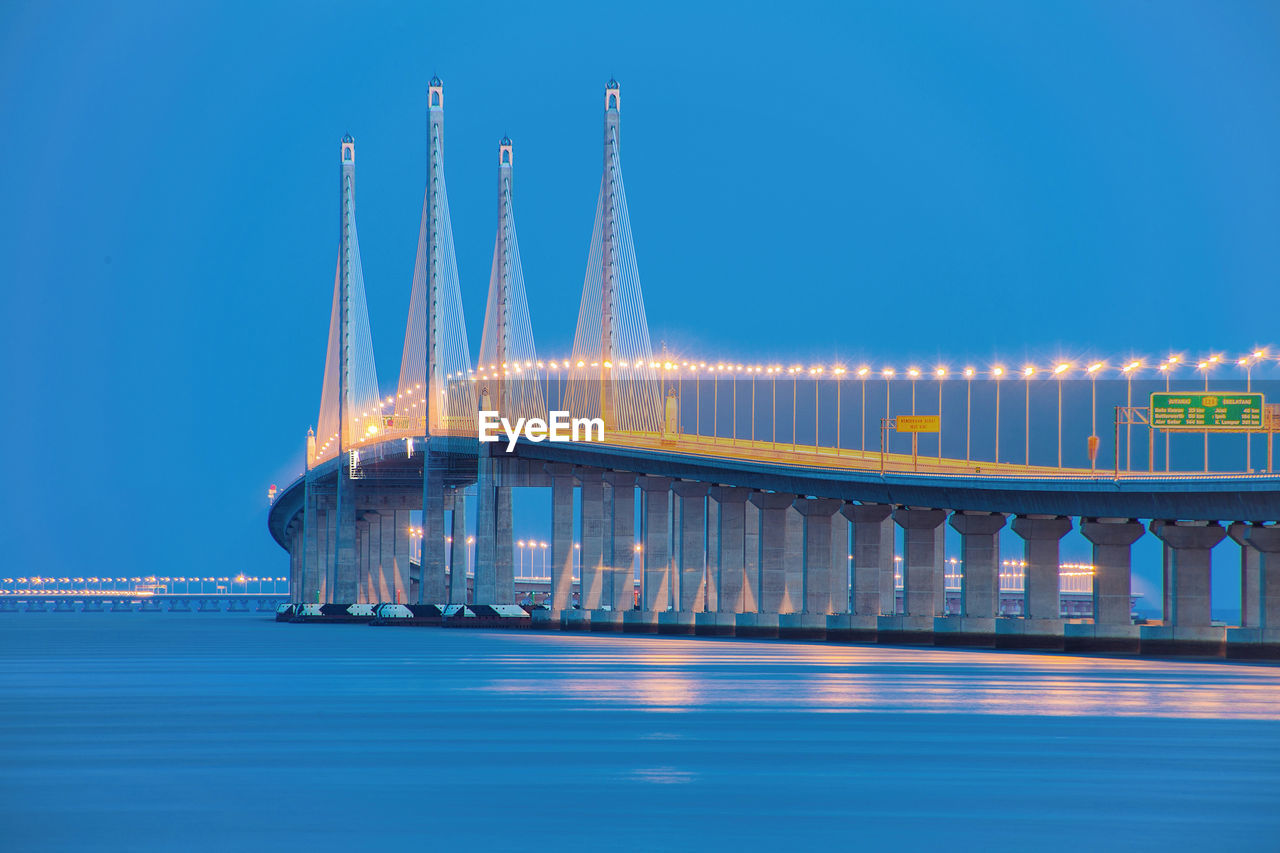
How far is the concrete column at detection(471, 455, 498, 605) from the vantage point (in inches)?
4338

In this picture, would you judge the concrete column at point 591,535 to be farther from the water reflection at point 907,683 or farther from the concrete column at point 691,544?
the water reflection at point 907,683

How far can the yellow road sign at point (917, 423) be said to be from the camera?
307 ft

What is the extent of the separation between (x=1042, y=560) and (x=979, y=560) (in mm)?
3611

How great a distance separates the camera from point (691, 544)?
103500mm

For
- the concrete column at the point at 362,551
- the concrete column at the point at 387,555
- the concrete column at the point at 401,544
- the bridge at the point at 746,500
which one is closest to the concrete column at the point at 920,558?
the bridge at the point at 746,500

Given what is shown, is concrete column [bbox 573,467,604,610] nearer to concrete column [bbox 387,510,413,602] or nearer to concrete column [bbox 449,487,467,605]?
concrete column [bbox 449,487,467,605]

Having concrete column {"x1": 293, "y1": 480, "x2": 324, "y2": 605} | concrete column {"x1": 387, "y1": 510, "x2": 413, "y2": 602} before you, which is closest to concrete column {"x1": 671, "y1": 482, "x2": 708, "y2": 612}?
concrete column {"x1": 293, "y1": 480, "x2": 324, "y2": 605}

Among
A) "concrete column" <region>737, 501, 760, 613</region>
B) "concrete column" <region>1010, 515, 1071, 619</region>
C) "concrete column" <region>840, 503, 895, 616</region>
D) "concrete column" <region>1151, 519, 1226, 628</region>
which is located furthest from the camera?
"concrete column" <region>737, 501, 760, 613</region>

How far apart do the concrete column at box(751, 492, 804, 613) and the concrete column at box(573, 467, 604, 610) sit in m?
12.8

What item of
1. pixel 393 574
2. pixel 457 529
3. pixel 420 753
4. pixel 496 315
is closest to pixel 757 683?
pixel 420 753

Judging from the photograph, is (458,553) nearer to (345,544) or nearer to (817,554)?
(345,544)

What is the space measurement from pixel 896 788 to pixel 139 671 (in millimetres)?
38950

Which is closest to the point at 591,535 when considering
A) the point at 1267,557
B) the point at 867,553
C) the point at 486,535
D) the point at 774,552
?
the point at 486,535

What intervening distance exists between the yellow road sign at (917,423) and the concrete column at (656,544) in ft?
48.2
